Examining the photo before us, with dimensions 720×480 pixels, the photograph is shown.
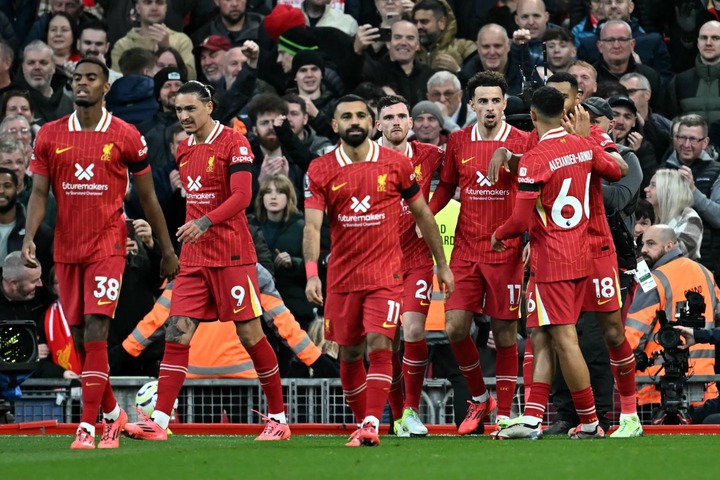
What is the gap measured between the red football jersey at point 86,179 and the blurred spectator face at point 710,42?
8218mm

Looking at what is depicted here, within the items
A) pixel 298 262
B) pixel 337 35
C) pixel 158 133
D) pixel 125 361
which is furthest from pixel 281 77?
pixel 125 361

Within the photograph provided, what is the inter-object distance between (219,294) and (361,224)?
4.52 feet

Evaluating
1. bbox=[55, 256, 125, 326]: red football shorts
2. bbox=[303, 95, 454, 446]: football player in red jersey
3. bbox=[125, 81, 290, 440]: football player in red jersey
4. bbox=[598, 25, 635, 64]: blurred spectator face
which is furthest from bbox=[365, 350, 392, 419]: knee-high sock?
bbox=[598, 25, 635, 64]: blurred spectator face

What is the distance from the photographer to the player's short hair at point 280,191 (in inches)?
634

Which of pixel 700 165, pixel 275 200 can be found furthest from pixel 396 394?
pixel 700 165

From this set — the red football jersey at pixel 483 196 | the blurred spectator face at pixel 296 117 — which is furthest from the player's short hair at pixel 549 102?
the blurred spectator face at pixel 296 117

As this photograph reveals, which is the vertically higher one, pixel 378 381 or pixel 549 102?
pixel 549 102

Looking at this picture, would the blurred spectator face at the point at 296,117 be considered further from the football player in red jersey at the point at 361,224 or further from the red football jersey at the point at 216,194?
the football player in red jersey at the point at 361,224

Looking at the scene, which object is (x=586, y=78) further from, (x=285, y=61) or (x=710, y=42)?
(x=285, y=61)

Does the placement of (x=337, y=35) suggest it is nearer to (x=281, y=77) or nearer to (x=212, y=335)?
(x=281, y=77)

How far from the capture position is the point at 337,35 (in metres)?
19.0

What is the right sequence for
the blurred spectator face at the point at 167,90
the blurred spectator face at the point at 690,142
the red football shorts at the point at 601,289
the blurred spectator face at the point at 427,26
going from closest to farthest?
1. the red football shorts at the point at 601,289
2. the blurred spectator face at the point at 690,142
3. the blurred spectator face at the point at 167,90
4. the blurred spectator face at the point at 427,26

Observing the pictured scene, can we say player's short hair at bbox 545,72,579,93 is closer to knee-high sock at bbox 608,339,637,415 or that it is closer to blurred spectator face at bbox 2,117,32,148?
knee-high sock at bbox 608,339,637,415

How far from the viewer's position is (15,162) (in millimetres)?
16922
